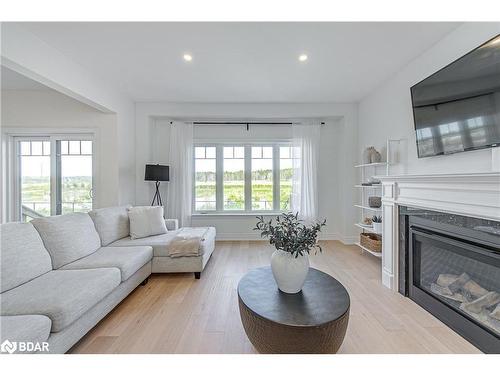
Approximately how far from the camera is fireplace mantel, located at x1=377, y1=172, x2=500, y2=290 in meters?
1.55

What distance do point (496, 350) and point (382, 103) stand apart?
3.05m

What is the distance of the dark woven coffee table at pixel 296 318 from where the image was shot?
1257 millimetres

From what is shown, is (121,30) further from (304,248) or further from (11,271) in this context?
(304,248)

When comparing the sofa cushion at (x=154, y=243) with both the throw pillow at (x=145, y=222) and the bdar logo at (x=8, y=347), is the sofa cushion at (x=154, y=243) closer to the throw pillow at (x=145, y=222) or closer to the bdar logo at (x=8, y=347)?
the throw pillow at (x=145, y=222)

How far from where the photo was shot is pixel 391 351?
62.6 inches

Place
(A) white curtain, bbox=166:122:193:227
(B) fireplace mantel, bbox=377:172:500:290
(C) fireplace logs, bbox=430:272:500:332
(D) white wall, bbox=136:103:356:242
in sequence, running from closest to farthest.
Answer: (B) fireplace mantel, bbox=377:172:500:290
(C) fireplace logs, bbox=430:272:500:332
(D) white wall, bbox=136:103:356:242
(A) white curtain, bbox=166:122:193:227

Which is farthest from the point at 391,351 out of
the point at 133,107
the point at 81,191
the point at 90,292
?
the point at 133,107

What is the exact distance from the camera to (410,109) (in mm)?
2828

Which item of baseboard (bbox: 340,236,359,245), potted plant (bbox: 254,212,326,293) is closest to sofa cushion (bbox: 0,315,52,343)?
potted plant (bbox: 254,212,326,293)

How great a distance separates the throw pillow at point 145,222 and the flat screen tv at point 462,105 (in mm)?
3336

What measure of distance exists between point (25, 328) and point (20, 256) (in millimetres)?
808

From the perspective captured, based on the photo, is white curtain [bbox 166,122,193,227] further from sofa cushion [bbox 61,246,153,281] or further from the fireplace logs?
the fireplace logs

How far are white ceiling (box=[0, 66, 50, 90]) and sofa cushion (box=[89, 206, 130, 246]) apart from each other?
2233 millimetres

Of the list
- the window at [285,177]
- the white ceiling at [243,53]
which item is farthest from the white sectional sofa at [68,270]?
the window at [285,177]
